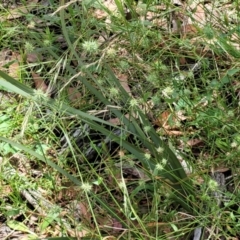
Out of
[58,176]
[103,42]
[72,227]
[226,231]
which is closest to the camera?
[226,231]

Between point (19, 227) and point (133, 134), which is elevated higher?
point (133, 134)

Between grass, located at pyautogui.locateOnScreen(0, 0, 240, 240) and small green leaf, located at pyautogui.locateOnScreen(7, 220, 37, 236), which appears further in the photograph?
small green leaf, located at pyautogui.locateOnScreen(7, 220, 37, 236)

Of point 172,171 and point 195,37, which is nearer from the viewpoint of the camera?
point 172,171

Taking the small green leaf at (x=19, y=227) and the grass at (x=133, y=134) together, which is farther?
the small green leaf at (x=19, y=227)

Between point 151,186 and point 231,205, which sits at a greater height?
point 151,186

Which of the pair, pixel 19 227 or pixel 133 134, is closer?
pixel 133 134

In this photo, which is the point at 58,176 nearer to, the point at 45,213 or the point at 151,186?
the point at 45,213

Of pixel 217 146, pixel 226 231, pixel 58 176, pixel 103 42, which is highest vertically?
pixel 103 42

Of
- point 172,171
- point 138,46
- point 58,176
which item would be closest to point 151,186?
point 172,171
